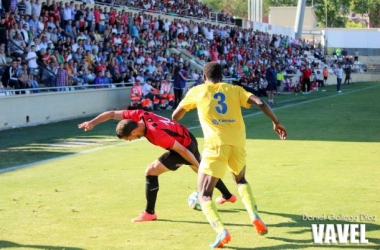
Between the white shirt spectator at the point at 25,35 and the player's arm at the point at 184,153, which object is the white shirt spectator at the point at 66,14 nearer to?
the white shirt spectator at the point at 25,35

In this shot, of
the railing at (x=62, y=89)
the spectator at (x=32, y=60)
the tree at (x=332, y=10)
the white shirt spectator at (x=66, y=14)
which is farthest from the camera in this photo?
the tree at (x=332, y=10)

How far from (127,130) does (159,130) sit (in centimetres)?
58

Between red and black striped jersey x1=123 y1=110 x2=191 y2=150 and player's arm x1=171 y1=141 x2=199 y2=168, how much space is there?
60 mm

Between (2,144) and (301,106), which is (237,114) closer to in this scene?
(2,144)

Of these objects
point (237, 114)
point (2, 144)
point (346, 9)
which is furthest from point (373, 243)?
point (346, 9)

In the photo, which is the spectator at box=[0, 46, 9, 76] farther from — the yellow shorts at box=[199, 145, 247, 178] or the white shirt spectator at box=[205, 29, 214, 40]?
the white shirt spectator at box=[205, 29, 214, 40]

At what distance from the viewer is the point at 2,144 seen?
1641 cm

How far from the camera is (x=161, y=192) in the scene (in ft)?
32.7

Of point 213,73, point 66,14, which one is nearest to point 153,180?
point 213,73

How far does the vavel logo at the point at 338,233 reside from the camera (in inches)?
272

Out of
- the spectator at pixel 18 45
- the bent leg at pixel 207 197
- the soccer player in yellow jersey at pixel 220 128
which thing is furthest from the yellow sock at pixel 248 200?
the spectator at pixel 18 45

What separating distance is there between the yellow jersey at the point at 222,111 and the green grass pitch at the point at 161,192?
1.10 meters

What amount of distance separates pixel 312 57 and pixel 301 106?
34.0 m

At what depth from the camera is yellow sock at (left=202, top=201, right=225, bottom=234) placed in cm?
672
